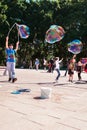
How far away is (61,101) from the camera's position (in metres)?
11.7

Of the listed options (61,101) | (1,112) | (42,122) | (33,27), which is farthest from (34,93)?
(33,27)

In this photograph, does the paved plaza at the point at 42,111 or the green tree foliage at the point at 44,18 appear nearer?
the paved plaza at the point at 42,111

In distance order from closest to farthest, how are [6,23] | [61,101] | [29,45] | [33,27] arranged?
[61,101] → [6,23] → [33,27] → [29,45]

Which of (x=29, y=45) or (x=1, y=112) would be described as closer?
(x=1, y=112)

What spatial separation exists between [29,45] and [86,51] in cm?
1046

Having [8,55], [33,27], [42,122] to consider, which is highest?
[33,27]

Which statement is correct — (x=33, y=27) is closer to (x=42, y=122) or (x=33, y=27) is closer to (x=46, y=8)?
(x=46, y=8)

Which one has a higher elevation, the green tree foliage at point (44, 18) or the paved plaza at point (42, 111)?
the green tree foliage at point (44, 18)

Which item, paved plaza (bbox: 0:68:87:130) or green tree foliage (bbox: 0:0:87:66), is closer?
paved plaza (bbox: 0:68:87:130)

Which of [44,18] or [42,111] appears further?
[44,18]

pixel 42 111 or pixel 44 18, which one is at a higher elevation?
pixel 44 18

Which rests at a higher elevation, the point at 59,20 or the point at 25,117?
the point at 59,20

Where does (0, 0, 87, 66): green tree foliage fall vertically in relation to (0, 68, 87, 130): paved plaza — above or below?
above

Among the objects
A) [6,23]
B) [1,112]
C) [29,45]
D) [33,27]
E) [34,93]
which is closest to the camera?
[1,112]
